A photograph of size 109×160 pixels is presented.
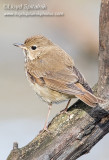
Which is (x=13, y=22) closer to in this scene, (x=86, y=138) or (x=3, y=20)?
(x=3, y=20)

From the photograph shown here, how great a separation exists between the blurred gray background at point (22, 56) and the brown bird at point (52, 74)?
206cm

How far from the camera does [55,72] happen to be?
5.20 meters

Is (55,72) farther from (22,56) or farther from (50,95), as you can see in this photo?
(22,56)

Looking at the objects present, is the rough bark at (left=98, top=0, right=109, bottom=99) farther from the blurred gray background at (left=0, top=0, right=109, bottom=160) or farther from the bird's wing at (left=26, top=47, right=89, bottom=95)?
the blurred gray background at (left=0, top=0, right=109, bottom=160)

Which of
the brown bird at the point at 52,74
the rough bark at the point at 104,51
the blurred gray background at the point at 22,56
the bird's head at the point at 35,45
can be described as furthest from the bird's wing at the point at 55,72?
the blurred gray background at the point at 22,56

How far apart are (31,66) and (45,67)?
0.91 feet

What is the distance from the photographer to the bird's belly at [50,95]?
202 inches

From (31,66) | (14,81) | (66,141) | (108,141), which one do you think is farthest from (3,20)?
(66,141)

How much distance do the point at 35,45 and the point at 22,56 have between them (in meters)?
4.17

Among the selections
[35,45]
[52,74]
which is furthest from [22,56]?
[52,74]

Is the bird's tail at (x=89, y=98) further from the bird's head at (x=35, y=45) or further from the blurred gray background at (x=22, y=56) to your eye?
the blurred gray background at (x=22, y=56)

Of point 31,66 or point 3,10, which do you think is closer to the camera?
point 31,66

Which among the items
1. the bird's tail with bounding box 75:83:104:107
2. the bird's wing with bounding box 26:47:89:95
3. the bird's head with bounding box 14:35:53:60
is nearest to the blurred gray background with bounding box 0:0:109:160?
the bird's head with bounding box 14:35:53:60

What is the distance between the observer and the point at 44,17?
11.1 metres
